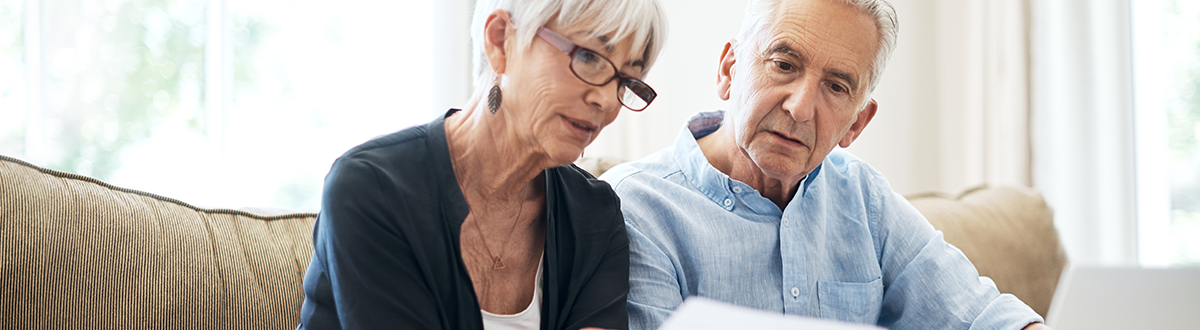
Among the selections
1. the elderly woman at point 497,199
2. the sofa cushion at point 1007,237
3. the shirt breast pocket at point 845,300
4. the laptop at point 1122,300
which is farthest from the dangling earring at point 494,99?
the sofa cushion at point 1007,237

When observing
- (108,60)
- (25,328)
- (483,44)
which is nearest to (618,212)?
(483,44)

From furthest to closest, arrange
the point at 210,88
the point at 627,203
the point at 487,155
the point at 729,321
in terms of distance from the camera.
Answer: the point at 210,88, the point at 627,203, the point at 487,155, the point at 729,321

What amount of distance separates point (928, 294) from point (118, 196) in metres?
1.35

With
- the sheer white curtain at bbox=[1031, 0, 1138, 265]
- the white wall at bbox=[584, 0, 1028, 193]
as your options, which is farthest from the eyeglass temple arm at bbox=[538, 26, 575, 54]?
the sheer white curtain at bbox=[1031, 0, 1138, 265]

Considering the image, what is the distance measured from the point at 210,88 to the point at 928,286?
2.51 metres

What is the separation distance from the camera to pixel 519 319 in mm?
986

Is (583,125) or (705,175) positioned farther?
(705,175)

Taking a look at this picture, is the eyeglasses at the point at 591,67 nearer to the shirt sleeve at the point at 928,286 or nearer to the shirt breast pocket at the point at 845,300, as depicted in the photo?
the shirt breast pocket at the point at 845,300

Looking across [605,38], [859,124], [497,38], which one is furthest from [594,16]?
[859,124]

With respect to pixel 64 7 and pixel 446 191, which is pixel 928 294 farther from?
pixel 64 7

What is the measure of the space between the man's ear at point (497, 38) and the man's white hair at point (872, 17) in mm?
474

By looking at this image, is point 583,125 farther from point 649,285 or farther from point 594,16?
point 649,285

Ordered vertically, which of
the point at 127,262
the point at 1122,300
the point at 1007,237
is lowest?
the point at 1007,237

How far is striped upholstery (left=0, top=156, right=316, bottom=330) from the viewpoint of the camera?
3.20 ft
